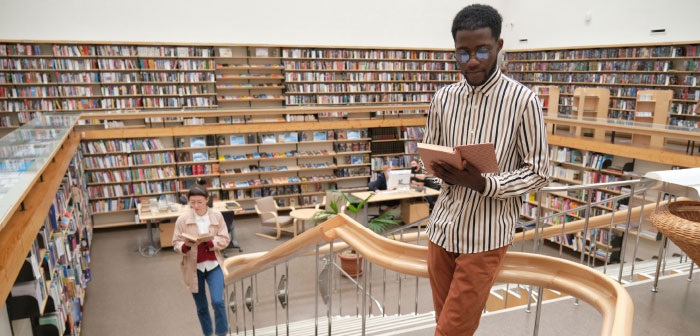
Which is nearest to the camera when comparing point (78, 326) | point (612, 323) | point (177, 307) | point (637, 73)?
point (612, 323)

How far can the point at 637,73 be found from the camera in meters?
10.2

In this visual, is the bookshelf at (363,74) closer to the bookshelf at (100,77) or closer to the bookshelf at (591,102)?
the bookshelf at (100,77)

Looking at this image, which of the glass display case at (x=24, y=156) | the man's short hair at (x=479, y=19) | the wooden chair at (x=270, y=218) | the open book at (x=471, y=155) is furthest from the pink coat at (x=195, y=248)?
the wooden chair at (x=270, y=218)

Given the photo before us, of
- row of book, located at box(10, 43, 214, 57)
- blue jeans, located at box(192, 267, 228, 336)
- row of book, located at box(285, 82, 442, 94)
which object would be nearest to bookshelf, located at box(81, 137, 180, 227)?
row of book, located at box(10, 43, 214, 57)

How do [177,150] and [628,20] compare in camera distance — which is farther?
[628,20]

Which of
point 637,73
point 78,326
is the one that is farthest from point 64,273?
point 637,73

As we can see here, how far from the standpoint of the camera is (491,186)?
4.56 ft

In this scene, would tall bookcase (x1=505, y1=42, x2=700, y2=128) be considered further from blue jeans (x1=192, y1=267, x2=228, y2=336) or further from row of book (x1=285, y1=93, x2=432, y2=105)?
blue jeans (x1=192, y1=267, x2=228, y2=336)

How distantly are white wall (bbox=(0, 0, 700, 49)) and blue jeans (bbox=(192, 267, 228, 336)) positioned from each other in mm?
7598

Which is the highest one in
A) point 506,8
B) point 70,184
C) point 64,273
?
point 506,8

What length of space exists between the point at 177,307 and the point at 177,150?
392cm

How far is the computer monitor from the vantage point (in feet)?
28.6

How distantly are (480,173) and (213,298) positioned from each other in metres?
3.56

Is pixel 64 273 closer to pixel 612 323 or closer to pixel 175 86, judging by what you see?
pixel 612 323
